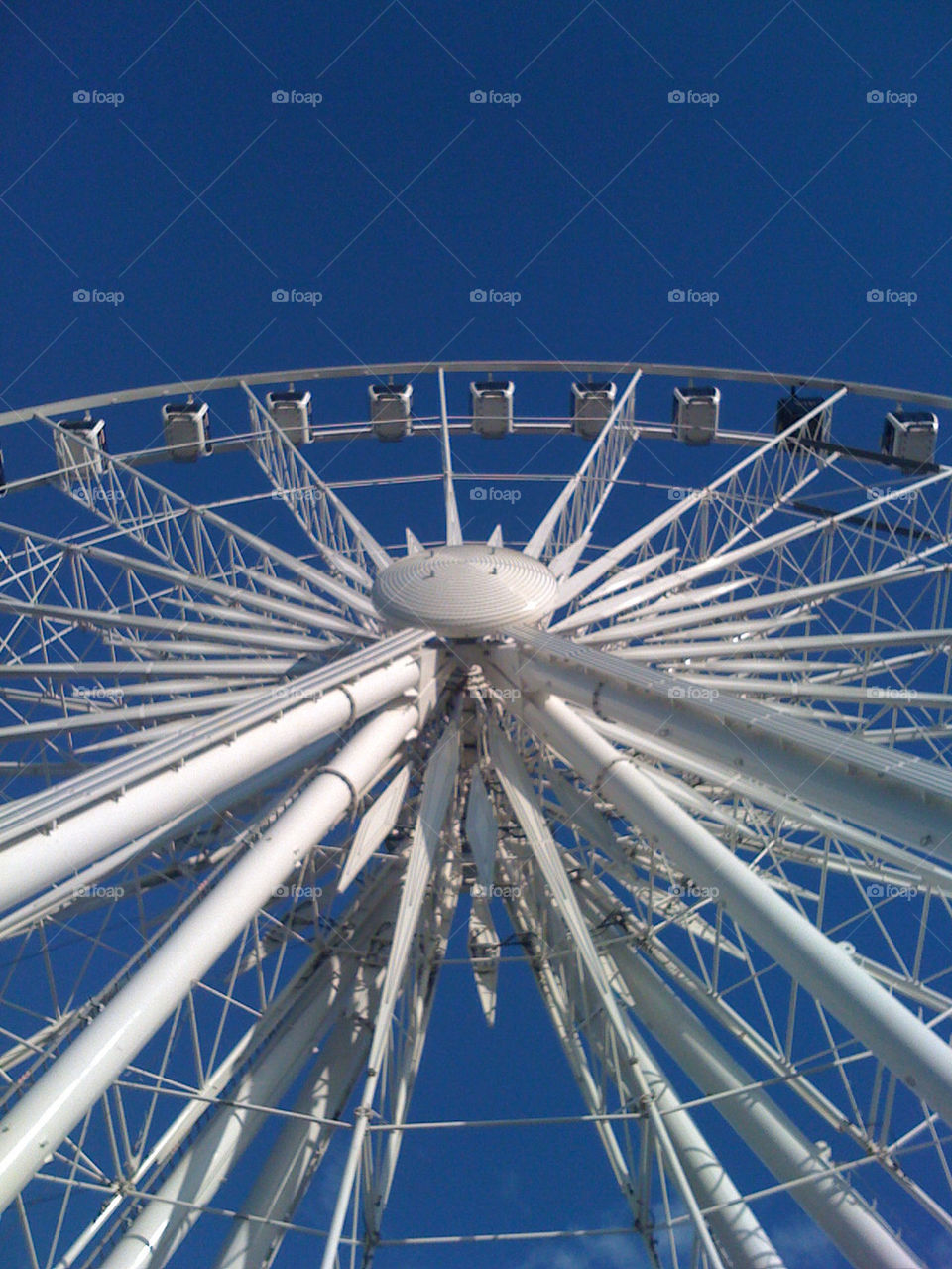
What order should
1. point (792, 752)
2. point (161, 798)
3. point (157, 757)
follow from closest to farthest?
point (161, 798) → point (157, 757) → point (792, 752)

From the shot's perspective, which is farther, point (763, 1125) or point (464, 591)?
point (464, 591)

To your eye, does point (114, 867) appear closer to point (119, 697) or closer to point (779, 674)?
point (119, 697)

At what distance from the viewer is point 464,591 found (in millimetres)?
18016

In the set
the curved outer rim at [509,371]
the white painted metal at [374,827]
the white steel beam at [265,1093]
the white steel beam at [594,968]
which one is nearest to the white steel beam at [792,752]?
the white steel beam at [594,968]

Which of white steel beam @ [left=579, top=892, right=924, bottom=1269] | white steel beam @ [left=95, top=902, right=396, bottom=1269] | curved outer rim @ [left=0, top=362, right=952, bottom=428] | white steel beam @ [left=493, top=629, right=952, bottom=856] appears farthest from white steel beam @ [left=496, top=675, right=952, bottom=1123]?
curved outer rim @ [left=0, top=362, right=952, bottom=428]

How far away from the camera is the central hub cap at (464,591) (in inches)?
688

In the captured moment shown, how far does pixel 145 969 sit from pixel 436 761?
8.13m

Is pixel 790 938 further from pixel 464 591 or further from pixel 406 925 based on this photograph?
pixel 464 591

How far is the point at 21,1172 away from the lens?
25.9 ft

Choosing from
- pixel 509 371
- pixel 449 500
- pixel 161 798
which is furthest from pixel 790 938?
pixel 509 371

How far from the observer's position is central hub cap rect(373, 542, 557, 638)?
57.3 ft

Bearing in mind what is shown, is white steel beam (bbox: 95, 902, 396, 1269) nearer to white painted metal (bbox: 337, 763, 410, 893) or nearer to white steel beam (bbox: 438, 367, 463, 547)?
white painted metal (bbox: 337, 763, 410, 893)

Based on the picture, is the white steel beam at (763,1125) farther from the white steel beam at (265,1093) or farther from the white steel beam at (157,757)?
the white steel beam at (157,757)

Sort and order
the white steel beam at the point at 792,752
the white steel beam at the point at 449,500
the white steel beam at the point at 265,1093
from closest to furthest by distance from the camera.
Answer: the white steel beam at the point at 792,752
the white steel beam at the point at 265,1093
the white steel beam at the point at 449,500
